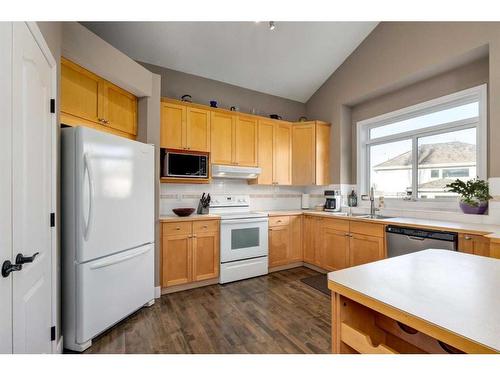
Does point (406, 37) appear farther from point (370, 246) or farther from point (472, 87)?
point (370, 246)

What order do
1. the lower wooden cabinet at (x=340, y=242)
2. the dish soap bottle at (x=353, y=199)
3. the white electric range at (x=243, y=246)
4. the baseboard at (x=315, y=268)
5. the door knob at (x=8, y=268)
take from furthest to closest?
the dish soap bottle at (x=353, y=199)
the baseboard at (x=315, y=268)
the white electric range at (x=243, y=246)
the lower wooden cabinet at (x=340, y=242)
the door knob at (x=8, y=268)

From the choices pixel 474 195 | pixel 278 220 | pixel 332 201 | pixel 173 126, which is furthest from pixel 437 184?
pixel 173 126

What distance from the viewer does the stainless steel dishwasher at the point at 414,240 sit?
224cm

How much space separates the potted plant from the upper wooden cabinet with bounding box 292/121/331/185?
1.82 meters

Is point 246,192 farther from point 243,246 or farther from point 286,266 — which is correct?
point 286,266

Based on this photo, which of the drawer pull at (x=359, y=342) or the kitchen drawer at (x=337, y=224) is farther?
the kitchen drawer at (x=337, y=224)

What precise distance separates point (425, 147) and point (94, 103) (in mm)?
3998

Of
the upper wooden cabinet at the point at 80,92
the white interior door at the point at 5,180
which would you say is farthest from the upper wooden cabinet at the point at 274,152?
the white interior door at the point at 5,180

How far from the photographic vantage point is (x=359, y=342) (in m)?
0.84

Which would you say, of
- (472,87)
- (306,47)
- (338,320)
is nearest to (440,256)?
(338,320)

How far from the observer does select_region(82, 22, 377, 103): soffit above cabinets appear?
116 inches

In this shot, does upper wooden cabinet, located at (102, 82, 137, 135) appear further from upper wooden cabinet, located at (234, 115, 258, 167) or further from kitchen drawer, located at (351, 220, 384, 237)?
kitchen drawer, located at (351, 220, 384, 237)

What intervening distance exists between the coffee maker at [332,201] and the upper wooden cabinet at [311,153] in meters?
0.25

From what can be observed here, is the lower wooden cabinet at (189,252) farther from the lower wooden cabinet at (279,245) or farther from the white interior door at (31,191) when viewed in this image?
the white interior door at (31,191)
